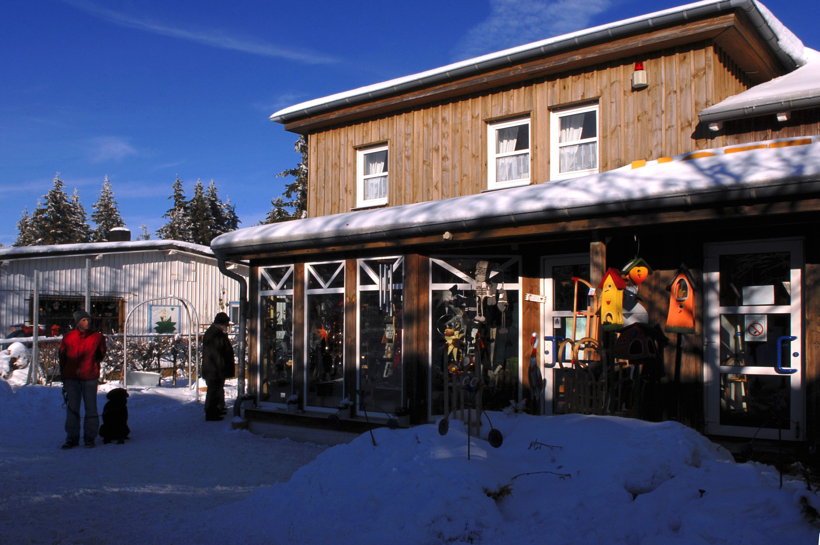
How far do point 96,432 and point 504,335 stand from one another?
234 inches

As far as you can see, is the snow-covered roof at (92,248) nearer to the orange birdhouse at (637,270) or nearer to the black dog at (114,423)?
the black dog at (114,423)

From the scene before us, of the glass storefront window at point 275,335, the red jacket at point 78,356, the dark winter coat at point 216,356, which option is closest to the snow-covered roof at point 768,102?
the glass storefront window at point 275,335

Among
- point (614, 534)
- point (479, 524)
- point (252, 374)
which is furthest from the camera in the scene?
point (252, 374)

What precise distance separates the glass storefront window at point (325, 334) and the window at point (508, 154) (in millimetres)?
3033

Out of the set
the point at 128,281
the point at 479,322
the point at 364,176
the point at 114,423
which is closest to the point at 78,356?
the point at 114,423

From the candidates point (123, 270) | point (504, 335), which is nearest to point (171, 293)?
point (123, 270)

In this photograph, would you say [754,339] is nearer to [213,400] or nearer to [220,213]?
[213,400]

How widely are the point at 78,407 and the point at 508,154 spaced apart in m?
7.49

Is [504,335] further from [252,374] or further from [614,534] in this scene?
[614,534]

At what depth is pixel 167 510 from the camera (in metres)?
6.23

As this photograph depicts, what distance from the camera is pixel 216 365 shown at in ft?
Result: 41.1

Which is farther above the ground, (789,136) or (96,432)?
(789,136)

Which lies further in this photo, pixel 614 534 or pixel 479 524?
pixel 479 524

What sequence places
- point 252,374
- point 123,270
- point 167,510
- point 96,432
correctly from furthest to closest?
point 123,270, point 252,374, point 96,432, point 167,510
